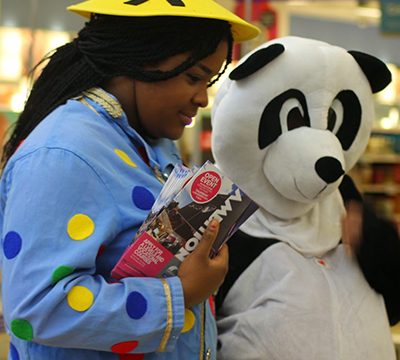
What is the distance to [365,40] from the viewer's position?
11.7m

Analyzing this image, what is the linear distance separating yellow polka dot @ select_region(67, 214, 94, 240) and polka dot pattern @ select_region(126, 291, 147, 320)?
12cm

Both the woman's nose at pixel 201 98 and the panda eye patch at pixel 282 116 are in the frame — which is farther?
the panda eye patch at pixel 282 116

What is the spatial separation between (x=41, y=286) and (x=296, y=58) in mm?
852

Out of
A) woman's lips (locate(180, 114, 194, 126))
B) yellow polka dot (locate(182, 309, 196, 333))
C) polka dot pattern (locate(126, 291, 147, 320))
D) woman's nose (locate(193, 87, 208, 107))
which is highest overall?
woman's nose (locate(193, 87, 208, 107))

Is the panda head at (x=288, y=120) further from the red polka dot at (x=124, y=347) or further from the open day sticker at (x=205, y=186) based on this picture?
the red polka dot at (x=124, y=347)

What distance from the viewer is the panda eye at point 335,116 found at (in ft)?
5.05

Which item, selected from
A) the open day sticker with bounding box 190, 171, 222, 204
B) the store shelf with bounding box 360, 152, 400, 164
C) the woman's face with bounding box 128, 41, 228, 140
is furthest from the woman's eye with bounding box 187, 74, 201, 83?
the store shelf with bounding box 360, 152, 400, 164

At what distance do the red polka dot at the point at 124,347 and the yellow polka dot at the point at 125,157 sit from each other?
11.7 inches

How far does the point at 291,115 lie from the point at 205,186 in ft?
1.76

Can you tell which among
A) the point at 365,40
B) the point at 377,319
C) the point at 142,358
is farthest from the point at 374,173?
the point at 142,358

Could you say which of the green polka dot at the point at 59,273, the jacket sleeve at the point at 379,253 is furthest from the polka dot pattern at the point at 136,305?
the jacket sleeve at the point at 379,253

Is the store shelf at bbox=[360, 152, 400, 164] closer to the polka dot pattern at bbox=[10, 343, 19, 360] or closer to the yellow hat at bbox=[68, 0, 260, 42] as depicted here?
the yellow hat at bbox=[68, 0, 260, 42]

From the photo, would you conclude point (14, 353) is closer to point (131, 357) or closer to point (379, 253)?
point (131, 357)

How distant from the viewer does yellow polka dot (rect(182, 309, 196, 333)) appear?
3.72ft
